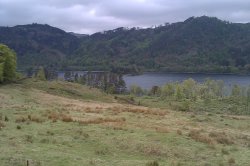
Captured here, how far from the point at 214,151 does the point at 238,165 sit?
377 cm

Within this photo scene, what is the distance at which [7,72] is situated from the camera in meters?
86.6

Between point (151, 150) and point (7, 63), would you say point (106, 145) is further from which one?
point (7, 63)

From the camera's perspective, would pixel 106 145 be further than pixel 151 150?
Yes

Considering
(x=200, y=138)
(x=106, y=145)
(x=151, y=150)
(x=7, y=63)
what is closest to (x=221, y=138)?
(x=200, y=138)

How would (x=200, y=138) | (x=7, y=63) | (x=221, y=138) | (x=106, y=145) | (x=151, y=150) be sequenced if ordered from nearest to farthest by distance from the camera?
(x=151, y=150), (x=106, y=145), (x=200, y=138), (x=221, y=138), (x=7, y=63)

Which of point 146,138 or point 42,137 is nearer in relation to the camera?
point 42,137

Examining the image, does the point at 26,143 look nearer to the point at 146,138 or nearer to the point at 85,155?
the point at 85,155

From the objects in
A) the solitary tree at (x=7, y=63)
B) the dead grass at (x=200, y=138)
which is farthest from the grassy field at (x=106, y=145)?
the solitary tree at (x=7, y=63)

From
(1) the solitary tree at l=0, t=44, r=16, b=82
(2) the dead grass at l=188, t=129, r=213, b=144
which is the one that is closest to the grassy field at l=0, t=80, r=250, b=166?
(2) the dead grass at l=188, t=129, r=213, b=144

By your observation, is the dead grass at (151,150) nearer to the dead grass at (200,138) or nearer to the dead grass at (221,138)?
the dead grass at (200,138)

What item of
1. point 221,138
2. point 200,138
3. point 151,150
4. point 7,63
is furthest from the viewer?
point 7,63

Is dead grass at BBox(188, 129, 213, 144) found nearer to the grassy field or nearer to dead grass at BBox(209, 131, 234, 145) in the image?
the grassy field

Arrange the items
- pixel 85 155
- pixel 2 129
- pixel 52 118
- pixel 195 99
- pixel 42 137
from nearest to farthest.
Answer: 1. pixel 85 155
2. pixel 42 137
3. pixel 2 129
4. pixel 52 118
5. pixel 195 99

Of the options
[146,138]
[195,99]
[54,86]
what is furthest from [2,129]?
[195,99]
